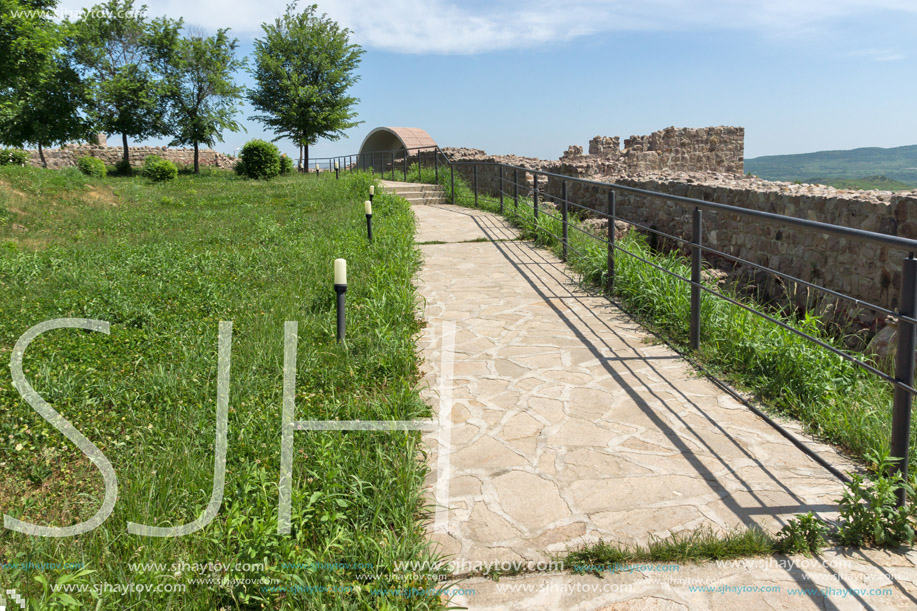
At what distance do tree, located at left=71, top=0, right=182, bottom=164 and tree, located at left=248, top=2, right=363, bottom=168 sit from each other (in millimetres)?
5043

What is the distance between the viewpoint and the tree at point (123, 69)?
3209cm

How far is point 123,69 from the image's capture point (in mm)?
33281

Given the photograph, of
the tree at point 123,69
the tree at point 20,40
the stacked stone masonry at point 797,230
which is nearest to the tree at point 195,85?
the tree at point 123,69

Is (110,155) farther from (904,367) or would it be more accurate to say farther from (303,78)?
(904,367)

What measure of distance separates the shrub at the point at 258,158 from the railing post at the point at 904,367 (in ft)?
90.0

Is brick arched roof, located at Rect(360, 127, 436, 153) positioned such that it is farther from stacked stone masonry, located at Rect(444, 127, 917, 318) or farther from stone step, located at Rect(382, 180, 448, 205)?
stacked stone masonry, located at Rect(444, 127, 917, 318)

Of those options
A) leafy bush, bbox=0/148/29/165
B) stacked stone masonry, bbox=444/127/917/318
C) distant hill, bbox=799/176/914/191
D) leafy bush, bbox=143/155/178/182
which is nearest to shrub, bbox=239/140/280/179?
leafy bush, bbox=143/155/178/182

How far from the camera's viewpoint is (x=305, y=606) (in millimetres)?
2402

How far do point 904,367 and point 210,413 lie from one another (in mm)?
3784

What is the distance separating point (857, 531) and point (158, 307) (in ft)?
19.0

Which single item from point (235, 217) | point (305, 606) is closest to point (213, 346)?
point (305, 606)

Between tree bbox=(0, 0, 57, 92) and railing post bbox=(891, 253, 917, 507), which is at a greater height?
tree bbox=(0, 0, 57, 92)

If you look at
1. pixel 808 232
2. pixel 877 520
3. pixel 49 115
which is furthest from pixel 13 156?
pixel 877 520

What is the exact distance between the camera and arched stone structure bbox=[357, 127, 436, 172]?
1134 inches
